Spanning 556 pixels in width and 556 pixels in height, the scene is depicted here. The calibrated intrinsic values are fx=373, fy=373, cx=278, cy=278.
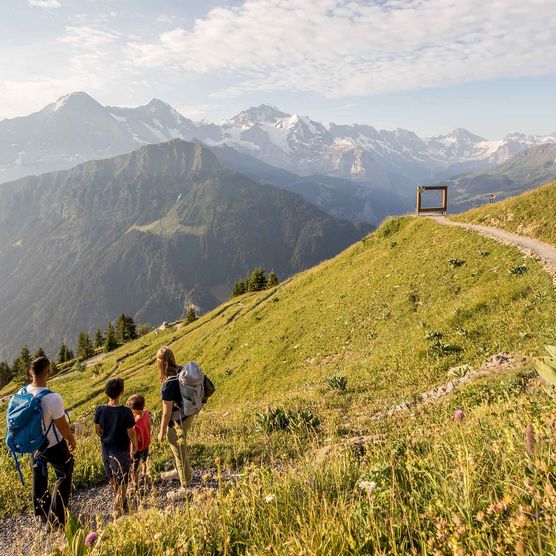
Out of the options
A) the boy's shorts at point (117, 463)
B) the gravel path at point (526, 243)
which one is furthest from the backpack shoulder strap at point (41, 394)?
the gravel path at point (526, 243)

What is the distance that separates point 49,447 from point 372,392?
9.63 metres

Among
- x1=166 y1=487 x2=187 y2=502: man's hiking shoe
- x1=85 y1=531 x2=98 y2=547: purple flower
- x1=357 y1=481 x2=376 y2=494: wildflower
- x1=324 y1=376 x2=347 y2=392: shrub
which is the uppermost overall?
x1=357 y1=481 x2=376 y2=494: wildflower

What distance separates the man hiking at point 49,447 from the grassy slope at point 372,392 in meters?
1.27

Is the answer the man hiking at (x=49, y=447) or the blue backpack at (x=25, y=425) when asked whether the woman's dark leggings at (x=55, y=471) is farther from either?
the blue backpack at (x=25, y=425)

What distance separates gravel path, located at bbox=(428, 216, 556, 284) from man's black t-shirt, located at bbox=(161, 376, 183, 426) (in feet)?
52.9

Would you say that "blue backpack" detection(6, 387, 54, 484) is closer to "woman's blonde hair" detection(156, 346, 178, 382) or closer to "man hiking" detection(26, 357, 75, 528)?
"man hiking" detection(26, 357, 75, 528)

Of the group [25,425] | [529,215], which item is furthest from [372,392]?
[529,215]

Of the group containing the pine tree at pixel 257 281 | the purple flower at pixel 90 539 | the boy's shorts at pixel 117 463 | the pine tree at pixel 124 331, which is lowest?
the pine tree at pixel 124 331

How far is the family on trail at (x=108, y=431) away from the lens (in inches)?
283

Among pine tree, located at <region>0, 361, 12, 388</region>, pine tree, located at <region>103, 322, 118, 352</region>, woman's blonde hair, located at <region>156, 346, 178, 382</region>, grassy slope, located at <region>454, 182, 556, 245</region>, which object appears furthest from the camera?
pine tree, located at <region>0, 361, 12, 388</region>

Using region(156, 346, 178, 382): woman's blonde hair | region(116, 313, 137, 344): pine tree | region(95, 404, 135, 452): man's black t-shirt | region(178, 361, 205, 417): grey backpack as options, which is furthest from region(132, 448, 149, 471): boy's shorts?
region(116, 313, 137, 344): pine tree

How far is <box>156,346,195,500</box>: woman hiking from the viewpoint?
8.38 m

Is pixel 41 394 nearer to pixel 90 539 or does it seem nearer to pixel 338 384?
pixel 90 539

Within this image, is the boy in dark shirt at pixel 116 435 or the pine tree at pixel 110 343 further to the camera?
the pine tree at pixel 110 343
